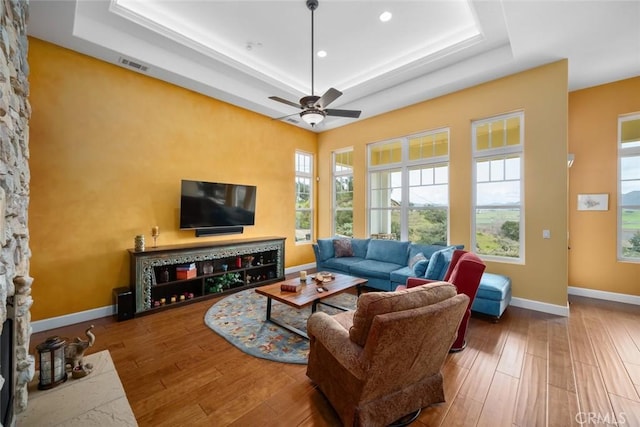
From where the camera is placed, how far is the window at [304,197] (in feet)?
20.7

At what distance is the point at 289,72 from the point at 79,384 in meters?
4.81

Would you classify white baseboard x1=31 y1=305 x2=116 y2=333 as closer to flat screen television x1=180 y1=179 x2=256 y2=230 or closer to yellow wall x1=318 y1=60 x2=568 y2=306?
flat screen television x1=180 y1=179 x2=256 y2=230

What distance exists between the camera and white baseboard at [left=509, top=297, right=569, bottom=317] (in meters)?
3.51

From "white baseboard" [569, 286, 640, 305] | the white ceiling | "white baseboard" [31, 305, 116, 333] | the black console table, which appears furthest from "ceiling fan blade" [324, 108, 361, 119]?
"white baseboard" [569, 286, 640, 305]

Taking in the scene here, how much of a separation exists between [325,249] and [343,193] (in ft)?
5.92

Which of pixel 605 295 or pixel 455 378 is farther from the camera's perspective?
pixel 605 295

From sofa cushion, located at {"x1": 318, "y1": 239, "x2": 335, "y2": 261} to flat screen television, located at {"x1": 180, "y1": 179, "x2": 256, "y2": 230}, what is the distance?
141 cm

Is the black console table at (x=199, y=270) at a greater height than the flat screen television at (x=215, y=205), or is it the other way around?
the flat screen television at (x=215, y=205)

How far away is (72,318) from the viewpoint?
329cm

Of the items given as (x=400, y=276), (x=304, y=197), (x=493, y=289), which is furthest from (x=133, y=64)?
(x=493, y=289)

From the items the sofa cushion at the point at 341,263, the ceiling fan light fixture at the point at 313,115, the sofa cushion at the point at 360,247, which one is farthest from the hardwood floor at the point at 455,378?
the ceiling fan light fixture at the point at 313,115

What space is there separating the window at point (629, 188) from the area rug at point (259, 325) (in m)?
4.34

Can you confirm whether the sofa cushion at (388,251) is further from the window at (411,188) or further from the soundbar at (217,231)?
the soundbar at (217,231)

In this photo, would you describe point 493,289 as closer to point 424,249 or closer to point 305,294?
point 424,249
